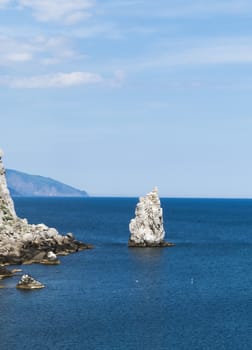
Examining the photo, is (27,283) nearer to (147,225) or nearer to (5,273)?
(5,273)

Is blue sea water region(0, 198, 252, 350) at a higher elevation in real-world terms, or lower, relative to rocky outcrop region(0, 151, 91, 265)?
lower

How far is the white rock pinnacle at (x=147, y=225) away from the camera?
578 ft

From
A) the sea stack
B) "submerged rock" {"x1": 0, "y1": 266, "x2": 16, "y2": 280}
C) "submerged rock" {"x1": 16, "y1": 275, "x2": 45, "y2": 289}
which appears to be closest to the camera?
"submerged rock" {"x1": 16, "y1": 275, "x2": 45, "y2": 289}

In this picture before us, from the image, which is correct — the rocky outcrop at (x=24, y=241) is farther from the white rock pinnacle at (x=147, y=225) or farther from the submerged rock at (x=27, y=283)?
the submerged rock at (x=27, y=283)

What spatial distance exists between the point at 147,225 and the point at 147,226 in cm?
31

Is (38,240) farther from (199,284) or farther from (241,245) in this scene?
(241,245)

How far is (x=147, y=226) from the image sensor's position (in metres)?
178

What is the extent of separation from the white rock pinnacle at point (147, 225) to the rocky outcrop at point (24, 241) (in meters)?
13.3

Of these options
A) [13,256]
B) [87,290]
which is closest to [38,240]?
[13,256]

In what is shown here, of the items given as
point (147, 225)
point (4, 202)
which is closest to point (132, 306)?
point (4, 202)

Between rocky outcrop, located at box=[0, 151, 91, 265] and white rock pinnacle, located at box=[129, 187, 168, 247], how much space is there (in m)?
13.3

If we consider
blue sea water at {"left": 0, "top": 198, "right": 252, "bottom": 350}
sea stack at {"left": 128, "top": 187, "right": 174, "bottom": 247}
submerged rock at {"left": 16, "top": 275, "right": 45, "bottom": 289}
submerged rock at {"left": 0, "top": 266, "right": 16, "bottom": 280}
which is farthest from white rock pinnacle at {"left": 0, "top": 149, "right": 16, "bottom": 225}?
submerged rock at {"left": 16, "top": 275, "right": 45, "bottom": 289}

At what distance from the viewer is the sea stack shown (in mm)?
176125

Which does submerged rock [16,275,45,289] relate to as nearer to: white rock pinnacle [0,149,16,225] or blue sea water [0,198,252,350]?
blue sea water [0,198,252,350]
